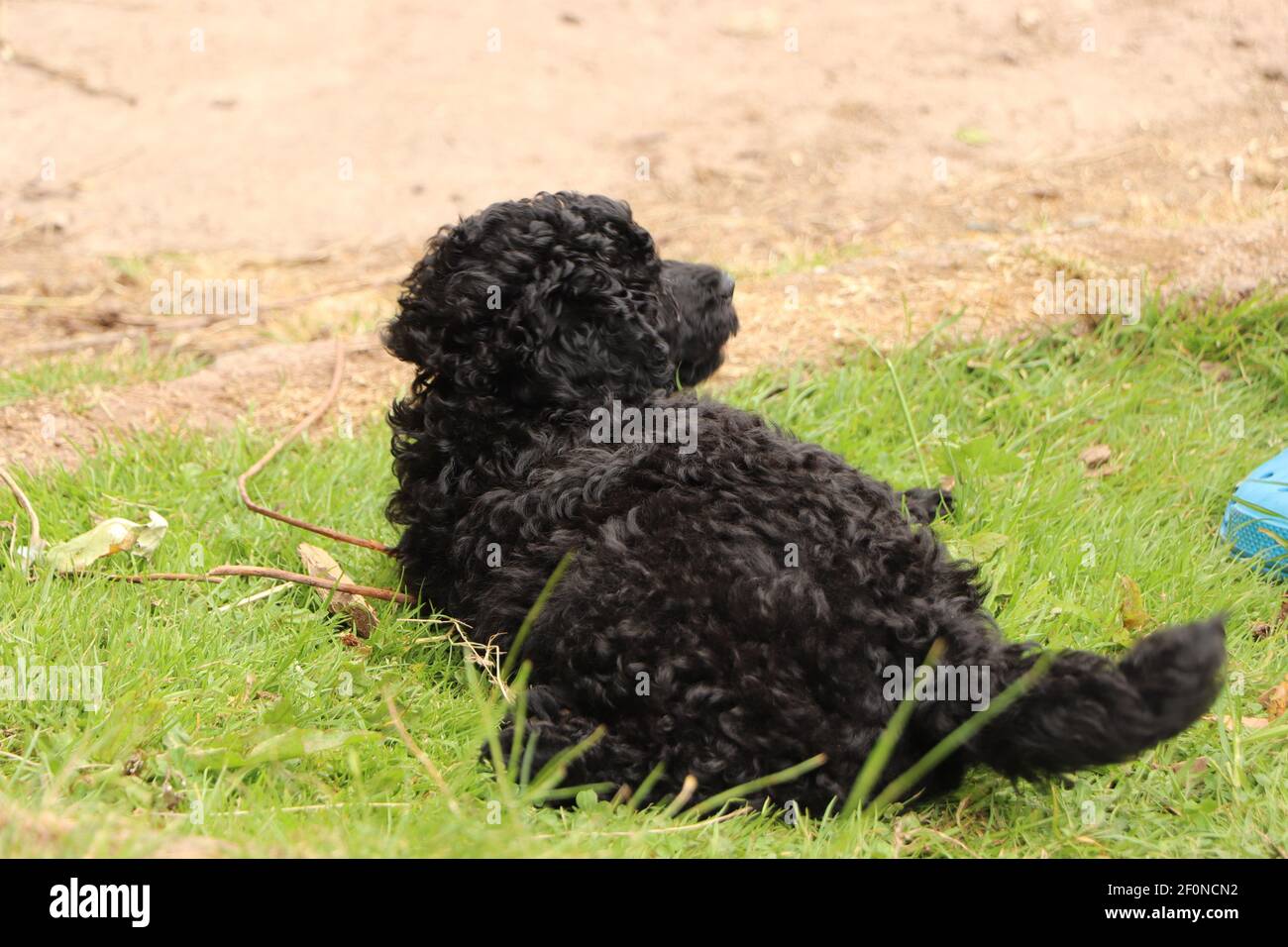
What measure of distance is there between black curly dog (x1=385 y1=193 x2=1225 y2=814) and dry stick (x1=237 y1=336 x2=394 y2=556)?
1.03ft

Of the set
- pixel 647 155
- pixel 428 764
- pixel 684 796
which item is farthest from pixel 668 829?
pixel 647 155

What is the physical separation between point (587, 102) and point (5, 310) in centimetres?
384

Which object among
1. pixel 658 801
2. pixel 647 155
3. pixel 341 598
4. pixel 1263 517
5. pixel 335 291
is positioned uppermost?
pixel 647 155

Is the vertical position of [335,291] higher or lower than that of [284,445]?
higher

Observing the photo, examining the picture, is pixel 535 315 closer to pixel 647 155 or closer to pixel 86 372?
pixel 86 372

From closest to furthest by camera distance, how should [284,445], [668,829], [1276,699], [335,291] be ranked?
[668,829], [1276,699], [284,445], [335,291]

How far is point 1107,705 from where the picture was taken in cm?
216

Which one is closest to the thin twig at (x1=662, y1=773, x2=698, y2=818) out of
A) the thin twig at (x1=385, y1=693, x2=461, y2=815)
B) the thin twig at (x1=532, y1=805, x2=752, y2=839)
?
the thin twig at (x1=532, y1=805, x2=752, y2=839)

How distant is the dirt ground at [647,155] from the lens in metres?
5.16

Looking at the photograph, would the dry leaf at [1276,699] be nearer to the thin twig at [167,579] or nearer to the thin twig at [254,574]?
the thin twig at [254,574]

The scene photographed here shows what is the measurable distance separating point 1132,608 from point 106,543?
9.96ft

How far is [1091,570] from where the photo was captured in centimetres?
355

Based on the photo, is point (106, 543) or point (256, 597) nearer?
point (256, 597)

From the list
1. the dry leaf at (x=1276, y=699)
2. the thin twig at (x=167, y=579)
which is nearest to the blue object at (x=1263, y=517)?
the dry leaf at (x=1276, y=699)
